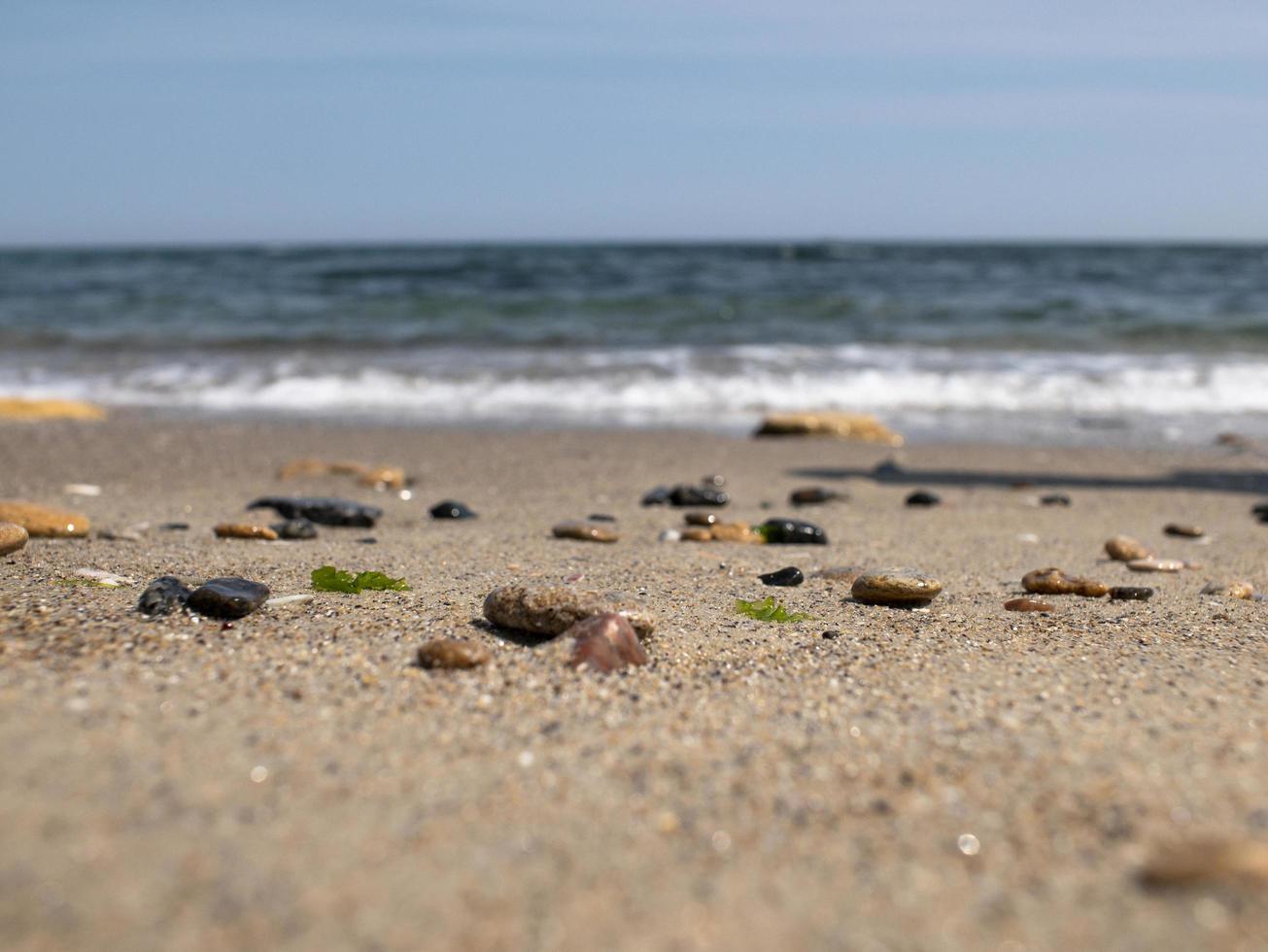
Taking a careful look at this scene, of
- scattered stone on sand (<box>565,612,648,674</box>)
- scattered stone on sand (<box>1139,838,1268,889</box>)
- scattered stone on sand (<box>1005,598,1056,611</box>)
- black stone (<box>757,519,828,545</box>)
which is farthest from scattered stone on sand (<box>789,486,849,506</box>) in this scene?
scattered stone on sand (<box>1139,838,1268,889</box>)

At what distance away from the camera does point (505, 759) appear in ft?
6.04

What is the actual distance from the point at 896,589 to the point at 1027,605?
0.37 meters

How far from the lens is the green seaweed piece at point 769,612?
9.21 ft

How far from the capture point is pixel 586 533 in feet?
13.6

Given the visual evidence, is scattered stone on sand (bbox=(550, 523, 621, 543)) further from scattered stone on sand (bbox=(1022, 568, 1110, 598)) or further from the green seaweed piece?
scattered stone on sand (bbox=(1022, 568, 1110, 598))

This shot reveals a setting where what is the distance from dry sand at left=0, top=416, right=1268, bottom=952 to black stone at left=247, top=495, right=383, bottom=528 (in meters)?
1.02

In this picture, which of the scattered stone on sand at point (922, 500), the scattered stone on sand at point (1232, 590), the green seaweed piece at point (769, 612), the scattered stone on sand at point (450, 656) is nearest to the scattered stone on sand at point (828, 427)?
the scattered stone on sand at point (922, 500)

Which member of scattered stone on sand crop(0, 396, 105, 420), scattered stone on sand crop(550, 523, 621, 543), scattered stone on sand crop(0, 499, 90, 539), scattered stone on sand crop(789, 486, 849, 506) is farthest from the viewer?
scattered stone on sand crop(0, 396, 105, 420)

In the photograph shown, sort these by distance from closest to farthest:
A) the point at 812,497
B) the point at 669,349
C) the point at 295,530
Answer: the point at 295,530 → the point at 812,497 → the point at 669,349

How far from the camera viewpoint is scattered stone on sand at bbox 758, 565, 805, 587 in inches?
131

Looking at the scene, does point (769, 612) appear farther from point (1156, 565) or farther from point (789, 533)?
point (1156, 565)

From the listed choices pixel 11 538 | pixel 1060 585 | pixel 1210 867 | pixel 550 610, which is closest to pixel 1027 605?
pixel 1060 585

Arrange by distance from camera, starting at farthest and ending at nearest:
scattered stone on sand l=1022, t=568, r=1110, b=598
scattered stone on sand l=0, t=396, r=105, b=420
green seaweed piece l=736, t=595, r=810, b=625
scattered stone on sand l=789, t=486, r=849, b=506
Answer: scattered stone on sand l=0, t=396, r=105, b=420
scattered stone on sand l=789, t=486, r=849, b=506
scattered stone on sand l=1022, t=568, r=1110, b=598
green seaweed piece l=736, t=595, r=810, b=625

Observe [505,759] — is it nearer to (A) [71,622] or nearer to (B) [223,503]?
(A) [71,622]
